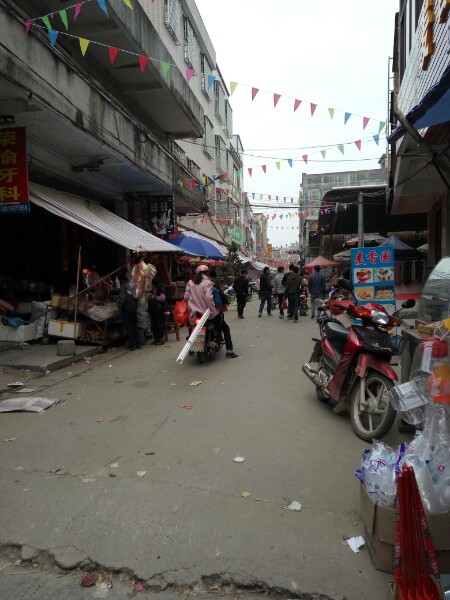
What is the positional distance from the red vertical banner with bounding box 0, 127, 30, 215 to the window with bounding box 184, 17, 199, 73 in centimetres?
1508

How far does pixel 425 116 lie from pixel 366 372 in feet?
7.93

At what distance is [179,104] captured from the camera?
1427 centimetres

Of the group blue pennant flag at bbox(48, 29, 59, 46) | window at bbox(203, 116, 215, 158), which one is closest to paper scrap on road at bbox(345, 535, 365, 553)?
blue pennant flag at bbox(48, 29, 59, 46)

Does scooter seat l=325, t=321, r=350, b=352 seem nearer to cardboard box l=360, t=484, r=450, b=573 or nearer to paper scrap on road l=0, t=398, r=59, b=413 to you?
cardboard box l=360, t=484, r=450, b=573

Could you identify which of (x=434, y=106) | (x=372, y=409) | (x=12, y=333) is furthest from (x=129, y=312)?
(x=434, y=106)

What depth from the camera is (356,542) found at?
Result: 8.54ft

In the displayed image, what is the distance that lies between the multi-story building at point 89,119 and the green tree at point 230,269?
563 centimetres

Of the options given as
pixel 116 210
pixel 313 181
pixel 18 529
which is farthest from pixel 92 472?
pixel 313 181

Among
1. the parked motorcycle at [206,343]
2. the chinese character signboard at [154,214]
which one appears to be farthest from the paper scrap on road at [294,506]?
the chinese character signboard at [154,214]

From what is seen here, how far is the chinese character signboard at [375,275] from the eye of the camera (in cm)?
891

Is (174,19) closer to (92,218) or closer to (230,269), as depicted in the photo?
(230,269)

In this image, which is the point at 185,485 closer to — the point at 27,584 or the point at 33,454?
the point at 27,584

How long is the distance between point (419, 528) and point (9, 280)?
32.5ft

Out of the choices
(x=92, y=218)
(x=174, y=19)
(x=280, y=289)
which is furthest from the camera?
(x=174, y=19)
